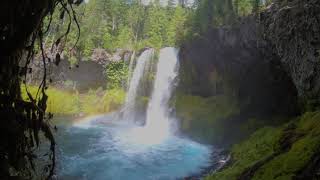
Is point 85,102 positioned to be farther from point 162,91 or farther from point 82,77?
point 162,91

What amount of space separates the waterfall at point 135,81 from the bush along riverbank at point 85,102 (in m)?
1.14

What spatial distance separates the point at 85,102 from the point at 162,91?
9064mm

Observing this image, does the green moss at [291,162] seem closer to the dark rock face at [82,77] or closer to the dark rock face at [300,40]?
the dark rock face at [300,40]

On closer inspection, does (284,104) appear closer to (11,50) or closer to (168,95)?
(168,95)

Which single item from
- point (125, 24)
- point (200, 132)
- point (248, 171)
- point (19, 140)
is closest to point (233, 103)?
point (200, 132)

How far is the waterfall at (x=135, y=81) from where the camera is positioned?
123 ft

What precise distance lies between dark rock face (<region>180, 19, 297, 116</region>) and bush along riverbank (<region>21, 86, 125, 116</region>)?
31.0ft

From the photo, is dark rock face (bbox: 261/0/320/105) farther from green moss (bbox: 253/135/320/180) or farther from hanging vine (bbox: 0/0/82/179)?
hanging vine (bbox: 0/0/82/179)

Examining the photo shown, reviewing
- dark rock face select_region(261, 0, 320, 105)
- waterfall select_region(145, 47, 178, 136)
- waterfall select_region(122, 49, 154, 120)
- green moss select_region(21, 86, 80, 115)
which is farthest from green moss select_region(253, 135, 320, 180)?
green moss select_region(21, 86, 80, 115)

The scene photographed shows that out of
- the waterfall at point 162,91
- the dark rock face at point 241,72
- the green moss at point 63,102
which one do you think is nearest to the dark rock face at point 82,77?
the green moss at point 63,102

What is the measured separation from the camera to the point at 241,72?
83.9 ft

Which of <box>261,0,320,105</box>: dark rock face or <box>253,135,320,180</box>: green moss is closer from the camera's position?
<box>253,135,320,180</box>: green moss

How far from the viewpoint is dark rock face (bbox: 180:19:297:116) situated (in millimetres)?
22234

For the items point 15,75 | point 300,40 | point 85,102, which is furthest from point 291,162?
point 85,102
